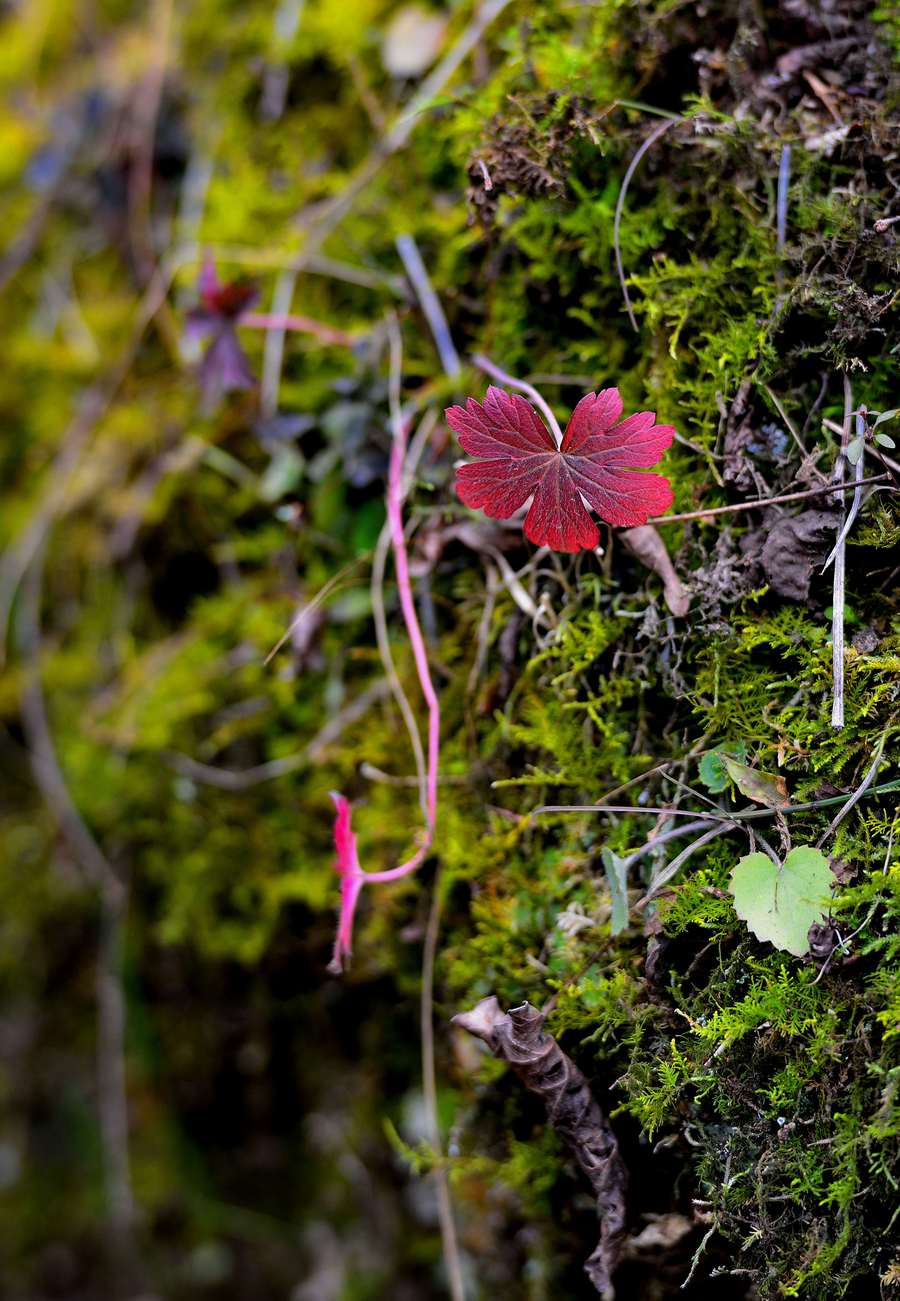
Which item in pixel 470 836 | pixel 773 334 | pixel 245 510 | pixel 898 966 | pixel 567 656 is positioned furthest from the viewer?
pixel 245 510

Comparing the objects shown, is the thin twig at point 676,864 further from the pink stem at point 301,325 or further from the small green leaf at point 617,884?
the pink stem at point 301,325

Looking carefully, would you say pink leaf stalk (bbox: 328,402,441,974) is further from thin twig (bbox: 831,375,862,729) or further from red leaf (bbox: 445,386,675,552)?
thin twig (bbox: 831,375,862,729)

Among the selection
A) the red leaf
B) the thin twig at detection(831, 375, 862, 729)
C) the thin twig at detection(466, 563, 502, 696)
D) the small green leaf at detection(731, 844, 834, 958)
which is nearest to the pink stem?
the thin twig at detection(466, 563, 502, 696)

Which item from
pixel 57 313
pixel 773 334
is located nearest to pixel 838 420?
pixel 773 334

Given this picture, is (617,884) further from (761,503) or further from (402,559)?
(402,559)

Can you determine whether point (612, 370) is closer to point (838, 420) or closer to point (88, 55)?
point (838, 420)

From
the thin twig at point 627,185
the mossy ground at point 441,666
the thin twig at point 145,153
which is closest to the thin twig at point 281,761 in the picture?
the mossy ground at point 441,666

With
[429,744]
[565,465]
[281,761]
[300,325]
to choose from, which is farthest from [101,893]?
[565,465]
